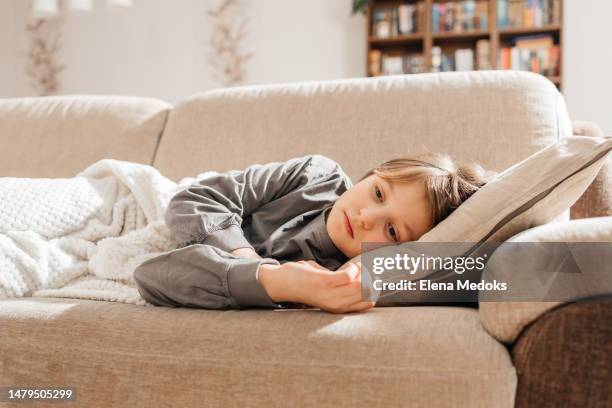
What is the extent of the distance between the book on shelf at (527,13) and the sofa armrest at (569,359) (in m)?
3.19

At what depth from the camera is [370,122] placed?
1.55m

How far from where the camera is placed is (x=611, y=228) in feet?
2.55

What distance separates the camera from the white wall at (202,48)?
3514mm

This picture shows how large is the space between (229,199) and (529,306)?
65cm

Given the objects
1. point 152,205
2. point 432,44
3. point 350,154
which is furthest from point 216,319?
point 432,44

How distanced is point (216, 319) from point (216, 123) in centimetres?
96

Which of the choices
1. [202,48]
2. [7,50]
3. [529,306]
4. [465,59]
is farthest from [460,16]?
[7,50]

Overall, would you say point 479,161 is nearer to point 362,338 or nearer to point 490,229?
point 490,229

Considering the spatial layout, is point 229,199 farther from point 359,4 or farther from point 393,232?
point 359,4

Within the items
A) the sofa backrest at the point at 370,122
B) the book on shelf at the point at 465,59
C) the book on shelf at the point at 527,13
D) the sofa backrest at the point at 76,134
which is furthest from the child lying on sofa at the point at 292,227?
the book on shelf at the point at 527,13

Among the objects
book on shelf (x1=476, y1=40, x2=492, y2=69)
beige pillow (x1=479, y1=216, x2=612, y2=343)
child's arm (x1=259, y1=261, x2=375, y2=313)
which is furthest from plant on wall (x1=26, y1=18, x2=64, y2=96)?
beige pillow (x1=479, y1=216, x2=612, y2=343)

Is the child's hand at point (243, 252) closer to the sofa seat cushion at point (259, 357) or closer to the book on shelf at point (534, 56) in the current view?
the sofa seat cushion at point (259, 357)

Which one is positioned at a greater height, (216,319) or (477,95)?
(477,95)

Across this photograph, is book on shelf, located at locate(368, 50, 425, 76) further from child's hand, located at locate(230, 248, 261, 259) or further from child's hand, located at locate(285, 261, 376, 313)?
child's hand, located at locate(285, 261, 376, 313)
